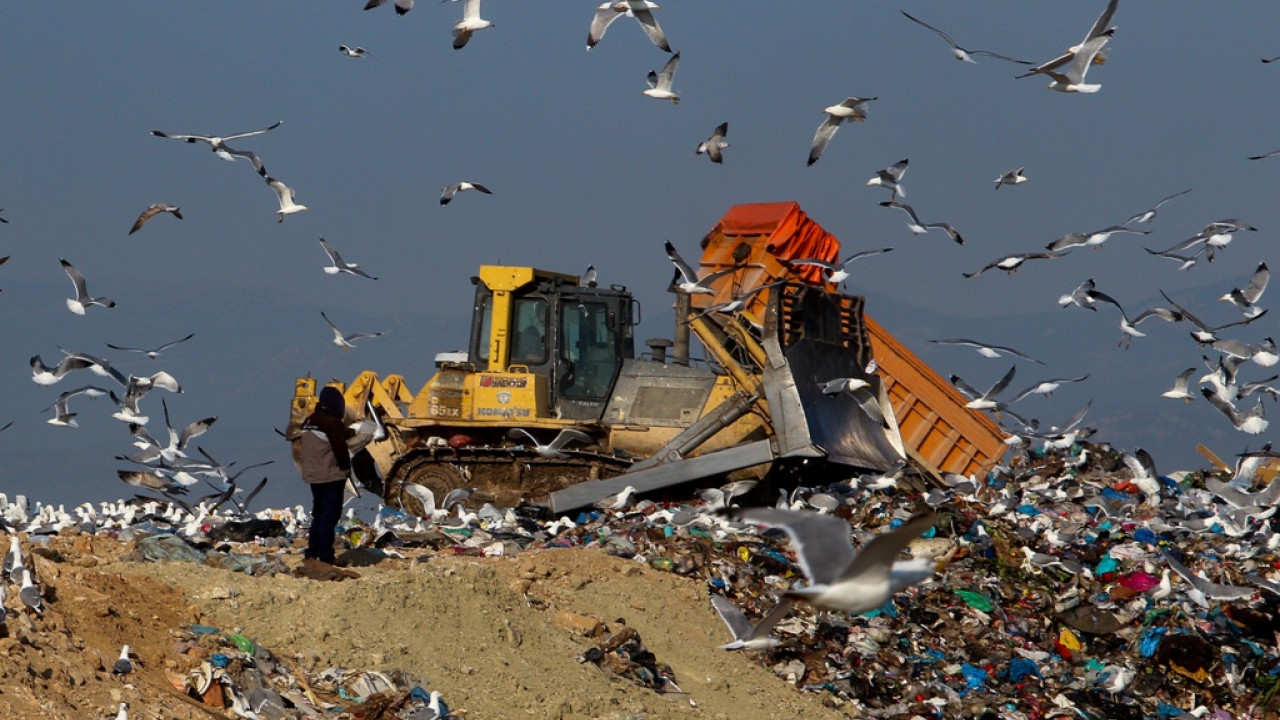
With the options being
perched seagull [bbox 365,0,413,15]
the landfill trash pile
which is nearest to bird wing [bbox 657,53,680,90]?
perched seagull [bbox 365,0,413,15]

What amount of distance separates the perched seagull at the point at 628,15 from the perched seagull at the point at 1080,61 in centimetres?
208

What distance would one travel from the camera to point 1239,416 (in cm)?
1076

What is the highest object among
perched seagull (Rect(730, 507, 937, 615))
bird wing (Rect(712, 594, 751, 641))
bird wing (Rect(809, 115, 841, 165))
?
bird wing (Rect(809, 115, 841, 165))

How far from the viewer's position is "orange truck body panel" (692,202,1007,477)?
13734 millimetres

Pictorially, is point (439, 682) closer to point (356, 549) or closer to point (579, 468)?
point (356, 549)

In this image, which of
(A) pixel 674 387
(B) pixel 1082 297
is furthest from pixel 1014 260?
(A) pixel 674 387

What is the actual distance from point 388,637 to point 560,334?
674cm

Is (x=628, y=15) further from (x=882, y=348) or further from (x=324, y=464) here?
(x=882, y=348)

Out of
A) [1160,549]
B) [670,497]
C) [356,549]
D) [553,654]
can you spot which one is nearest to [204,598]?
[553,654]

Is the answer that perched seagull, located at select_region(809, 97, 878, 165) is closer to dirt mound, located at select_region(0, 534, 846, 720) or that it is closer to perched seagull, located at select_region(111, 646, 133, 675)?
dirt mound, located at select_region(0, 534, 846, 720)

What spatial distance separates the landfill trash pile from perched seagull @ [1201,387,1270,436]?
1.18 feet

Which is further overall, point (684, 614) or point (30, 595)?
point (684, 614)

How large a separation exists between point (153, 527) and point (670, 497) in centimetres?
430

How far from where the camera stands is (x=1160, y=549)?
10.3 meters
